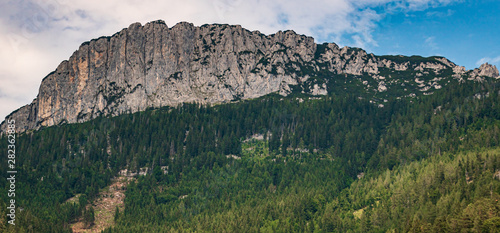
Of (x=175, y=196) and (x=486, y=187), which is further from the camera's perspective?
(x=175, y=196)

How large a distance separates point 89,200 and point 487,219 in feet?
470

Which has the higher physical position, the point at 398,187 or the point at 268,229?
the point at 398,187

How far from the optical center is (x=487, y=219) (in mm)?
107938

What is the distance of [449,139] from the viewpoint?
7495 inches

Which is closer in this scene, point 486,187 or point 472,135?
point 486,187

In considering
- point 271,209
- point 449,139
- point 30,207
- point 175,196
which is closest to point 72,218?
point 30,207

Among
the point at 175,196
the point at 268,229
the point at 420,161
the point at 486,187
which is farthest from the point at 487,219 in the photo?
the point at 175,196

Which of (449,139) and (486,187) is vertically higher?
(449,139)

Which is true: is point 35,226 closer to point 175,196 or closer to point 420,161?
point 175,196

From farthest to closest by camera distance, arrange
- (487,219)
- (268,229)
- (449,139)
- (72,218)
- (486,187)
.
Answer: (449,139) < (72,218) < (268,229) < (486,187) < (487,219)

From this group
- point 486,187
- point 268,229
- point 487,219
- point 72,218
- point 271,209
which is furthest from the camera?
point 72,218

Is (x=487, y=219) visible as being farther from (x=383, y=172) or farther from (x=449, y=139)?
(x=449, y=139)

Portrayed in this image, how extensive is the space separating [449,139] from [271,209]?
76.7 m

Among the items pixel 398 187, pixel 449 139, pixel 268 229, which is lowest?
pixel 268 229
